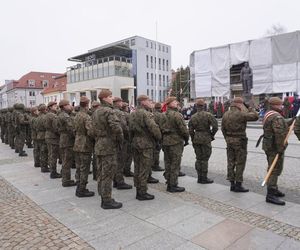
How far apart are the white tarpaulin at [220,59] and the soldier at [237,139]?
21828 millimetres

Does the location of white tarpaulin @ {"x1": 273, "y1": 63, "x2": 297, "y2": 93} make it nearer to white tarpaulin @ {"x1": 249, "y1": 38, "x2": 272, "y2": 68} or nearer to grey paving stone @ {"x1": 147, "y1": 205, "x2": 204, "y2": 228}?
white tarpaulin @ {"x1": 249, "y1": 38, "x2": 272, "y2": 68}

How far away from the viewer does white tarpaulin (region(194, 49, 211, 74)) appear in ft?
93.1

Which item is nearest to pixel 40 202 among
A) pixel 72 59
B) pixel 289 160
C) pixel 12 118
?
pixel 289 160

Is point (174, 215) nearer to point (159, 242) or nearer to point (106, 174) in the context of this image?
point (159, 242)

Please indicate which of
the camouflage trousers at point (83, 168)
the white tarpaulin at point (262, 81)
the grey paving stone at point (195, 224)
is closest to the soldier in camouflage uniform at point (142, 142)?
the camouflage trousers at point (83, 168)

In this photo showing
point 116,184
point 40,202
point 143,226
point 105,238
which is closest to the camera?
point 105,238

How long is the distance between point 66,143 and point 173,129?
2562mm

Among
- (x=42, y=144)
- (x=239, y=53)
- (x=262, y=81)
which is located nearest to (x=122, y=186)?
(x=42, y=144)

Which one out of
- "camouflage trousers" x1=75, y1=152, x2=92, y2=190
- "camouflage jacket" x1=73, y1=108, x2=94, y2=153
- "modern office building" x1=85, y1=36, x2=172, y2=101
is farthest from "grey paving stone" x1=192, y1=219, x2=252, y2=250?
"modern office building" x1=85, y1=36, x2=172, y2=101

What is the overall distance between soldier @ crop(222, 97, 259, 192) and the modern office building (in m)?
47.7

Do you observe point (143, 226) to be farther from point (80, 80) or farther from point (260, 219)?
point (80, 80)

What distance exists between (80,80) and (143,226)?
2057 inches

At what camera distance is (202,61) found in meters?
28.9

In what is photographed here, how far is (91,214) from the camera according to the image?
5.18 m
